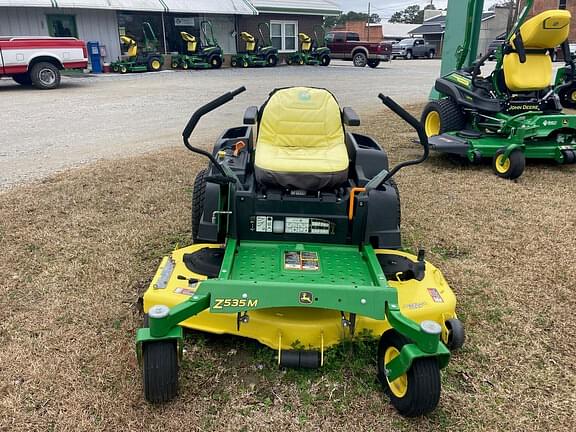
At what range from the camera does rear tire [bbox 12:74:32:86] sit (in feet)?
43.0

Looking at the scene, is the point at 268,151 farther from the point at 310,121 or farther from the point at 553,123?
the point at 553,123

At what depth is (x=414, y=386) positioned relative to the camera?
2.06 metres

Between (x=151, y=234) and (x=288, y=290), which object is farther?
(x=151, y=234)

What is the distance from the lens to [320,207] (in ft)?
9.53

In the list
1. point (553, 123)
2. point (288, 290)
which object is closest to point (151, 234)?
point (288, 290)

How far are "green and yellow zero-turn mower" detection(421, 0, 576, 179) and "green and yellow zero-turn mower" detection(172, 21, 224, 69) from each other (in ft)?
49.3

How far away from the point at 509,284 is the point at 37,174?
491cm

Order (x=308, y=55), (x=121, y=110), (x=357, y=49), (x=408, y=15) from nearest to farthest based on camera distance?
(x=121, y=110)
(x=308, y=55)
(x=357, y=49)
(x=408, y=15)

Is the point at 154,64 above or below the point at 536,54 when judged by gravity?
below

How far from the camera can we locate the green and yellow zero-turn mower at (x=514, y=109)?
5.57m

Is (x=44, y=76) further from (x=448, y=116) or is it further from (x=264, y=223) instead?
(x=264, y=223)

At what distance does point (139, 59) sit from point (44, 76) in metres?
6.14

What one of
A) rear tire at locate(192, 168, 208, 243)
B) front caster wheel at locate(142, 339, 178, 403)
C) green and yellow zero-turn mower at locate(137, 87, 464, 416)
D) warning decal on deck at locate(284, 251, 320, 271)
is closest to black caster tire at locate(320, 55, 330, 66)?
green and yellow zero-turn mower at locate(137, 87, 464, 416)

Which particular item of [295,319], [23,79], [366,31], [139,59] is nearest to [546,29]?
[295,319]
